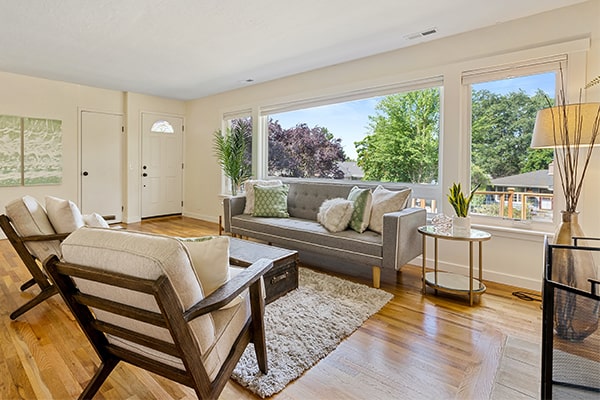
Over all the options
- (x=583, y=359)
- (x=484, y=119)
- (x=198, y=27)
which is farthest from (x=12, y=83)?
(x=583, y=359)

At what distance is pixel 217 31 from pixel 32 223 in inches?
90.9

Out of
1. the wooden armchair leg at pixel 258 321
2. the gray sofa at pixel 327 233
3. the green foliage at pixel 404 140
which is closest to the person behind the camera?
→ the wooden armchair leg at pixel 258 321

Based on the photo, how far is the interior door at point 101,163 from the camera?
5.41 meters

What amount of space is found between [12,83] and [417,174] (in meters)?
5.87

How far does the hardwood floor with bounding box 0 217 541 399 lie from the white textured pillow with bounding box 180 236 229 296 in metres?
0.64

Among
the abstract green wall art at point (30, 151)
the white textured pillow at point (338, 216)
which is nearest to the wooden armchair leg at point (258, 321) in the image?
the white textured pillow at point (338, 216)

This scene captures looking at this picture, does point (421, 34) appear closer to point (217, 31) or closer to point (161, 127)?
point (217, 31)

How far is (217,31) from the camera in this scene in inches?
122

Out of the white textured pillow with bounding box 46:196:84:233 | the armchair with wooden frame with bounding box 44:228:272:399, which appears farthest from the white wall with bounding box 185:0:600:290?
the white textured pillow with bounding box 46:196:84:233

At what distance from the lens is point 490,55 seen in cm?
294

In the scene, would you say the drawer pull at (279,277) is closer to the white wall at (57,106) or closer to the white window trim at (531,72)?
the white window trim at (531,72)

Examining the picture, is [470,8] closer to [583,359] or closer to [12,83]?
[583,359]

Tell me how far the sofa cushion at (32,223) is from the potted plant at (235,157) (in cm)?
308

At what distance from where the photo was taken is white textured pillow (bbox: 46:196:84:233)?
220cm
